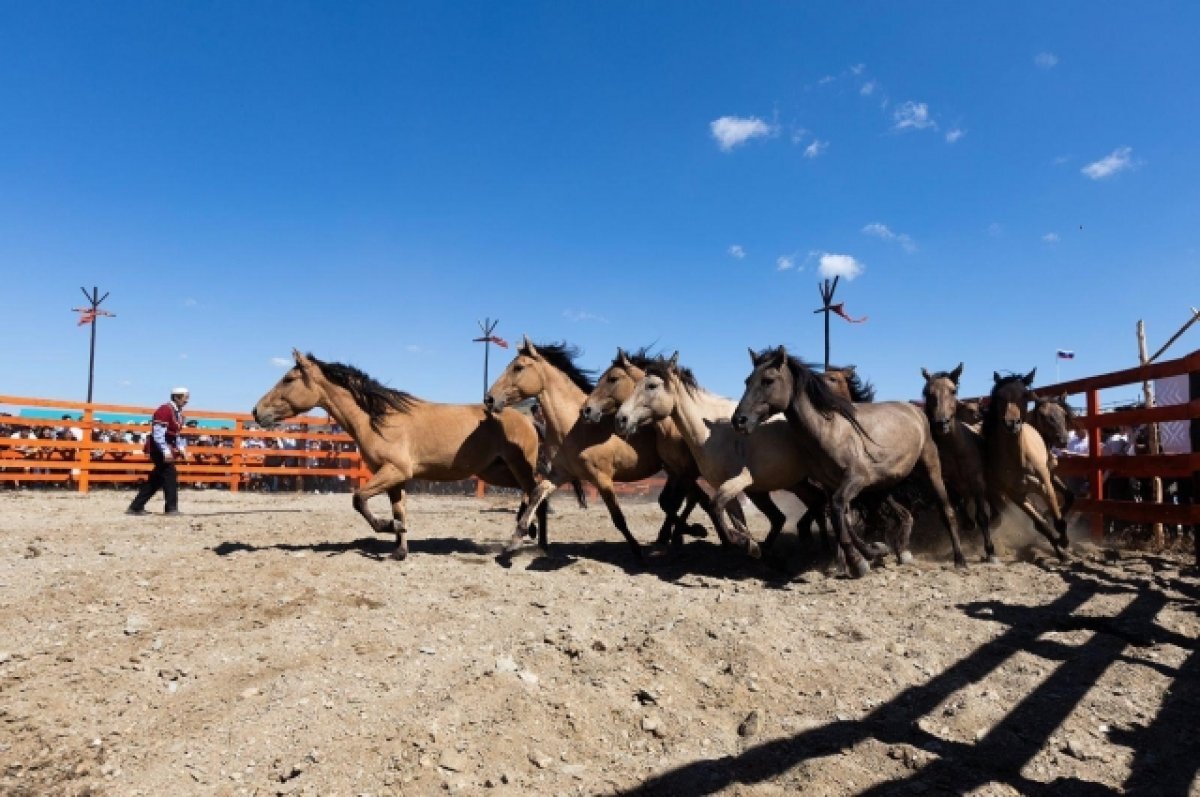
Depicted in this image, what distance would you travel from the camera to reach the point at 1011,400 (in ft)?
25.6

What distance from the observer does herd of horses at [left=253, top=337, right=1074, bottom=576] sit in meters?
6.77

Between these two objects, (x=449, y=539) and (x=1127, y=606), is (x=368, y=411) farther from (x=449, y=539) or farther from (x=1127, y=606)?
(x=1127, y=606)

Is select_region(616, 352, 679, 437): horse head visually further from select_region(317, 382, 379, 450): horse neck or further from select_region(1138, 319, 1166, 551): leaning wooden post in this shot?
select_region(1138, 319, 1166, 551): leaning wooden post

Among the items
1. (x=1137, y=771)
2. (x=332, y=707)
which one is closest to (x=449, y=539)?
(x=332, y=707)

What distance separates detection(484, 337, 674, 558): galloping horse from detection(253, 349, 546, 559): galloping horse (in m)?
0.49

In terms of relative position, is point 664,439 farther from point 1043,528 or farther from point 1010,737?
point 1010,737

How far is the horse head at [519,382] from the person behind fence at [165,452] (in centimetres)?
602

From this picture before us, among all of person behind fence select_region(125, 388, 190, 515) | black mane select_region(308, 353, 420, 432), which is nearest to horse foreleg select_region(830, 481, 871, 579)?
black mane select_region(308, 353, 420, 432)

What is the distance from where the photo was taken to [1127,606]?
17.3ft

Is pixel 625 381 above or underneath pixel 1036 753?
above

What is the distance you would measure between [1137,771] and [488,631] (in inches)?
135

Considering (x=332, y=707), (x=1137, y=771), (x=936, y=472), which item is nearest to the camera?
(x=1137, y=771)

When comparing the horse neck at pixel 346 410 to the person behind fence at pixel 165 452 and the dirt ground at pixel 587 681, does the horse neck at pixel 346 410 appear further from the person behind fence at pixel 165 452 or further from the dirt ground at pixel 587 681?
the person behind fence at pixel 165 452

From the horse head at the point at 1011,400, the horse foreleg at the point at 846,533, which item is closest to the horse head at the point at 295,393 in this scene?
the horse foreleg at the point at 846,533
